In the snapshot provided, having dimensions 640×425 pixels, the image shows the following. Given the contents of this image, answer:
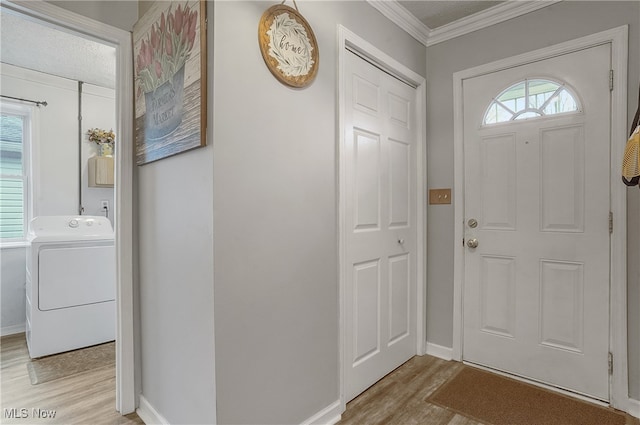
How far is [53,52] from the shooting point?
9.21ft

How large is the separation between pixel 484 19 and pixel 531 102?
68 centimetres

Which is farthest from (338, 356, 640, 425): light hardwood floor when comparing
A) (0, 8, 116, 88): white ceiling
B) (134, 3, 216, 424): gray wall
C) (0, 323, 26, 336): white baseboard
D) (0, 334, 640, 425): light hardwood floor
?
(0, 323, 26, 336): white baseboard

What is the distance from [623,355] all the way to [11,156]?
522 cm

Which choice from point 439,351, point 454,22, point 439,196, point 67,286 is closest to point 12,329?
point 67,286

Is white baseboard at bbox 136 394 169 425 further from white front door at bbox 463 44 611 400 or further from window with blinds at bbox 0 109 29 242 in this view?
window with blinds at bbox 0 109 29 242

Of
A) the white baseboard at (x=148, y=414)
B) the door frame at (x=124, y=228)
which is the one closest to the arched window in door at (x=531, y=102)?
the door frame at (x=124, y=228)

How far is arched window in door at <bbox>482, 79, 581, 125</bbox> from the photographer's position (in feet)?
6.54

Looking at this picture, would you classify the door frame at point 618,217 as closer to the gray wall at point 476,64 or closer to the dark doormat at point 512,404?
the gray wall at point 476,64

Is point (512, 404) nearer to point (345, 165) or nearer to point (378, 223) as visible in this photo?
point (378, 223)

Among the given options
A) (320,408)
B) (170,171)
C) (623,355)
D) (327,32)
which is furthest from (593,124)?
(170,171)

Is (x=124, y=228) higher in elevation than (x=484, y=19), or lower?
lower

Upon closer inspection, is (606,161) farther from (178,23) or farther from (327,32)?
(178,23)

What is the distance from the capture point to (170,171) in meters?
1.53

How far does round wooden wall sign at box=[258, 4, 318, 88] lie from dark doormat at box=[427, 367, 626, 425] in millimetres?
1980
